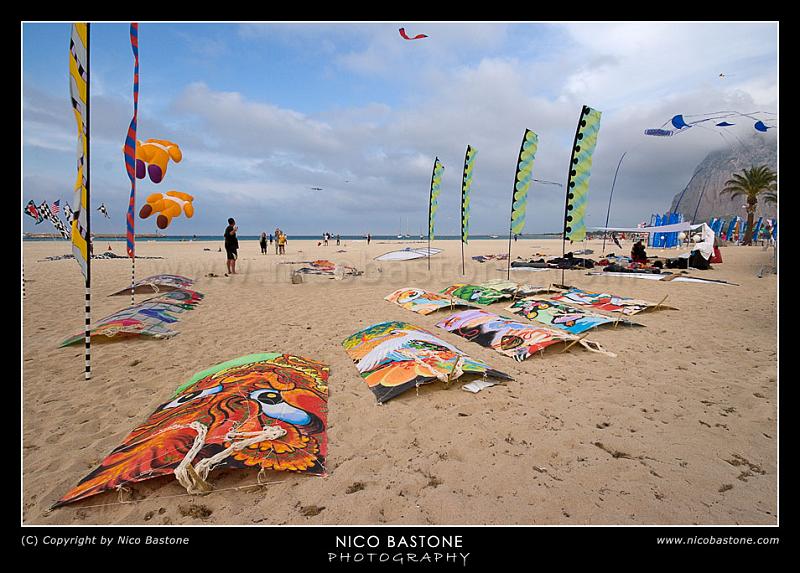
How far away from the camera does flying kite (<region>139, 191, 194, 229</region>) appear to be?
928 centimetres

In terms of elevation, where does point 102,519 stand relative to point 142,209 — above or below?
below

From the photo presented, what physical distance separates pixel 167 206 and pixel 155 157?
5.04 ft

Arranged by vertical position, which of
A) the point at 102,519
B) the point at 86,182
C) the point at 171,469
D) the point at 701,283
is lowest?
the point at 102,519

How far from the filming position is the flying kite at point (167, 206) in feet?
30.5

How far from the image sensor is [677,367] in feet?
15.3

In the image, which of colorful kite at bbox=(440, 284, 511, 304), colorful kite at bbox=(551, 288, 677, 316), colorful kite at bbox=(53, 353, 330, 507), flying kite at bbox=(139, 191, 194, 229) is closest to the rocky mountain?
colorful kite at bbox=(551, 288, 677, 316)

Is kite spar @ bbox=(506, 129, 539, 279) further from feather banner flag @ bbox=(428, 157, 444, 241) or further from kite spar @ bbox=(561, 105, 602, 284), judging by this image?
feather banner flag @ bbox=(428, 157, 444, 241)

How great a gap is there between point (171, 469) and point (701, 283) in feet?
47.2

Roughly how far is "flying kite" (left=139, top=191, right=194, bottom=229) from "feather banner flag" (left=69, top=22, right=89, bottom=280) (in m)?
5.72

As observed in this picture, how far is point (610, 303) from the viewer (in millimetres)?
7973

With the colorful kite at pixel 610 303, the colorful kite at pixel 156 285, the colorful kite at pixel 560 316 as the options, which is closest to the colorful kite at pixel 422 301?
the colorful kite at pixel 560 316
